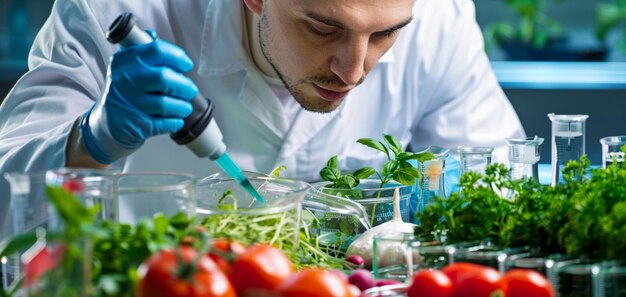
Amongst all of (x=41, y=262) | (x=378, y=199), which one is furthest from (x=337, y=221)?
(x=41, y=262)

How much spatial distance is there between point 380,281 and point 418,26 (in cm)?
140

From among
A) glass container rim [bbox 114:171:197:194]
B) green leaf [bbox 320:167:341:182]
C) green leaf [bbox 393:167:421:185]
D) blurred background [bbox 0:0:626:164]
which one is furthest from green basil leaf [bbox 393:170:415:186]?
blurred background [bbox 0:0:626:164]

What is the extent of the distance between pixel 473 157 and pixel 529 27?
2801 mm

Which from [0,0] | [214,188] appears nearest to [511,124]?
[214,188]

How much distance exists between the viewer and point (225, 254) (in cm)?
98

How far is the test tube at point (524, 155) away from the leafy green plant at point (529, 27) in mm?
2780

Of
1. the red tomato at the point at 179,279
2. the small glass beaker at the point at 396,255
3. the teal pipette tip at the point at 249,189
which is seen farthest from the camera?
the teal pipette tip at the point at 249,189

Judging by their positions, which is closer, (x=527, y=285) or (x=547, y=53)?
(x=527, y=285)

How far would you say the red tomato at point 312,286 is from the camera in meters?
0.91

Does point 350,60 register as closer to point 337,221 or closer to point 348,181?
point 348,181

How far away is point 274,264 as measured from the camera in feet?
3.20

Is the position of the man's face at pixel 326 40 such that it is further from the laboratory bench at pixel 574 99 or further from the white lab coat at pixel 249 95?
the laboratory bench at pixel 574 99

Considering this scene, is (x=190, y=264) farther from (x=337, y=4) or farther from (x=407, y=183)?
(x=337, y=4)

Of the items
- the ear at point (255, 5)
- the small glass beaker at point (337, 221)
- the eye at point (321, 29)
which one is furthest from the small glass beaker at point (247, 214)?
the ear at point (255, 5)
